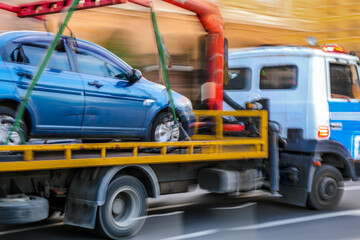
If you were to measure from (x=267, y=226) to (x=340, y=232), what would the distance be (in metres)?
0.83

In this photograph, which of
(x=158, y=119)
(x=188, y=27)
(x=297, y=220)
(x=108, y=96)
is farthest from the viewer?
(x=188, y=27)

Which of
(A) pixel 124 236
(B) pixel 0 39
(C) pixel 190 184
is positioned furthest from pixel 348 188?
(B) pixel 0 39

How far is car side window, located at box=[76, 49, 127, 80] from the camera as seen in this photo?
18.6 ft

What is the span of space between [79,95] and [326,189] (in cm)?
368

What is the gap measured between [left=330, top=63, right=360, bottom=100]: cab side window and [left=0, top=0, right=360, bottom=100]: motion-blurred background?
5.85 feet

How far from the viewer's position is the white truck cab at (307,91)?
7.10m

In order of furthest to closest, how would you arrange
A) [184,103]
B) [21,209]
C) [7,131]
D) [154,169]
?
[184,103], [154,169], [7,131], [21,209]

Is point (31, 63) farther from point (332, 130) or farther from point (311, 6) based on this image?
point (311, 6)

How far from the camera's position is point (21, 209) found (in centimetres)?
470

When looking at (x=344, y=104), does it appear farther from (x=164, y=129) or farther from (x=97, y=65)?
(x=97, y=65)

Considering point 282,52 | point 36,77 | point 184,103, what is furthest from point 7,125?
point 282,52

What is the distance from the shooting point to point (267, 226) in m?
6.56

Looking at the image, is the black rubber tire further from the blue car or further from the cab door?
the cab door

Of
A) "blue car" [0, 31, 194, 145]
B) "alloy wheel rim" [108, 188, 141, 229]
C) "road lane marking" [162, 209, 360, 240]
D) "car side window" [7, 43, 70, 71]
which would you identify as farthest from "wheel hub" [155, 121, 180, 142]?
"car side window" [7, 43, 70, 71]
